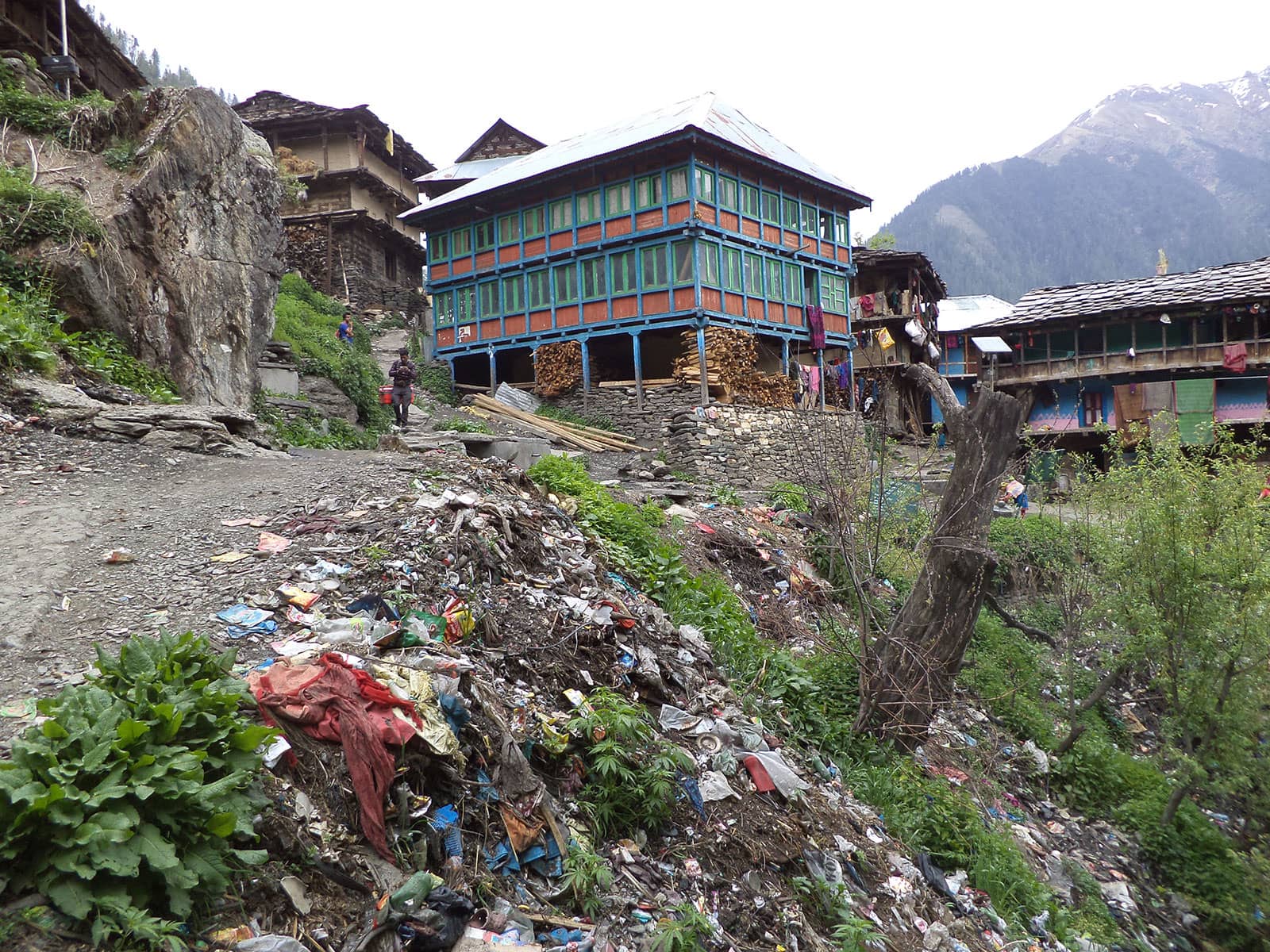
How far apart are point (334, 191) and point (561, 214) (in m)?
12.3

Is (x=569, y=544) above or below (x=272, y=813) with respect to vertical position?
above

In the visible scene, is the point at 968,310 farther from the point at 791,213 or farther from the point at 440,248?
the point at 440,248

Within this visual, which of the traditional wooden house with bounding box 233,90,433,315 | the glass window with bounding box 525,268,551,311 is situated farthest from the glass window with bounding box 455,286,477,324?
the traditional wooden house with bounding box 233,90,433,315

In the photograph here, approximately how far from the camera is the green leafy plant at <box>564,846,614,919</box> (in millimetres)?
3705

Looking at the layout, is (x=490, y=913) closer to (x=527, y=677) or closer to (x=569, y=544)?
(x=527, y=677)

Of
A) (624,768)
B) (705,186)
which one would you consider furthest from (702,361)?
(624,768)

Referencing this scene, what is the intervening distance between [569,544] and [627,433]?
1255cm

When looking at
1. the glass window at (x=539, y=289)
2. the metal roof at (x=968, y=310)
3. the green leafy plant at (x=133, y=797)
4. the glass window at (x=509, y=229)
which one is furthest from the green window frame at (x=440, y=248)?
the metal roof at (x=968, y=310)

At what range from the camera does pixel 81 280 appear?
955cm

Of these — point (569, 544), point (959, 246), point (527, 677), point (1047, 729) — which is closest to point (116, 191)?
point (569, 544)

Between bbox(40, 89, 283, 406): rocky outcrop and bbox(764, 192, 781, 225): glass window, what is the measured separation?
13.2 meters

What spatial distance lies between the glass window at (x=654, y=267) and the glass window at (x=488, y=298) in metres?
5.33

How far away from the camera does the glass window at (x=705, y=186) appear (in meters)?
18.8

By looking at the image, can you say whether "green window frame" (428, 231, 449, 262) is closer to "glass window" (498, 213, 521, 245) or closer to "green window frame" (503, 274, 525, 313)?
"glass window" (498, 213, 521, 245)
